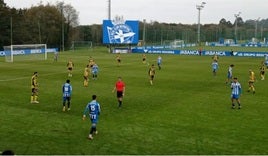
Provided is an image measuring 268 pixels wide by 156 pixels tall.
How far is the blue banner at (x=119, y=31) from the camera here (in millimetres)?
85125

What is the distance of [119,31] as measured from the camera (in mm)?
85875

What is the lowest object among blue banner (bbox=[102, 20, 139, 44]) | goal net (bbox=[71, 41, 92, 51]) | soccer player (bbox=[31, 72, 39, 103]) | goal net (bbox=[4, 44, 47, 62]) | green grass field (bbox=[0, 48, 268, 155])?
green grass field (bbox=[0, 48, 268, 155])

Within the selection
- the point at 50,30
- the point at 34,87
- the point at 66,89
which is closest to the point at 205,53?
the point at 50,30

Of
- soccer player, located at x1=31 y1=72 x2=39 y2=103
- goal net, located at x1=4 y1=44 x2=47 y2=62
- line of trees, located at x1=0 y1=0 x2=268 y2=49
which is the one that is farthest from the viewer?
line of trees, located at x1=0 y1=0 x2=268 y2=49

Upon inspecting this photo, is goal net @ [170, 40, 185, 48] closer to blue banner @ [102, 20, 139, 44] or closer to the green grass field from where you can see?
blue banner @ [102, 20, 139, 44]

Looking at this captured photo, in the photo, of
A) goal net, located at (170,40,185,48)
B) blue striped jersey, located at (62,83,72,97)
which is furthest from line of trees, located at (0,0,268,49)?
blue striped jersey, located at (62,83,72,97)

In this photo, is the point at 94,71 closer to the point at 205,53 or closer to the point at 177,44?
the point at 205,53

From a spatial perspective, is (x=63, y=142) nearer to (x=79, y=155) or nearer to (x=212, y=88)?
(x=79, y=155)

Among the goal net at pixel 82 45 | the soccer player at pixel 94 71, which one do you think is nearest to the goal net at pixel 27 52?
the goal net at pixel 82 45

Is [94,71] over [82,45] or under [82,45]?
under

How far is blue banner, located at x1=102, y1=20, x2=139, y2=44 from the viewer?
85.1m

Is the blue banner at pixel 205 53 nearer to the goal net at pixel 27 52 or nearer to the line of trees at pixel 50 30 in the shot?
the line of trees at pixel 50 30

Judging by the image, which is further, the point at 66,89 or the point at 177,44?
the point at 177,44

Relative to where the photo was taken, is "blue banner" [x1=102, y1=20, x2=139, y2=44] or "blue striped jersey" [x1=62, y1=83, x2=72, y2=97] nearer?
"blue striped jersey" [x1=62, y1=83, x2=72, y2=97]
